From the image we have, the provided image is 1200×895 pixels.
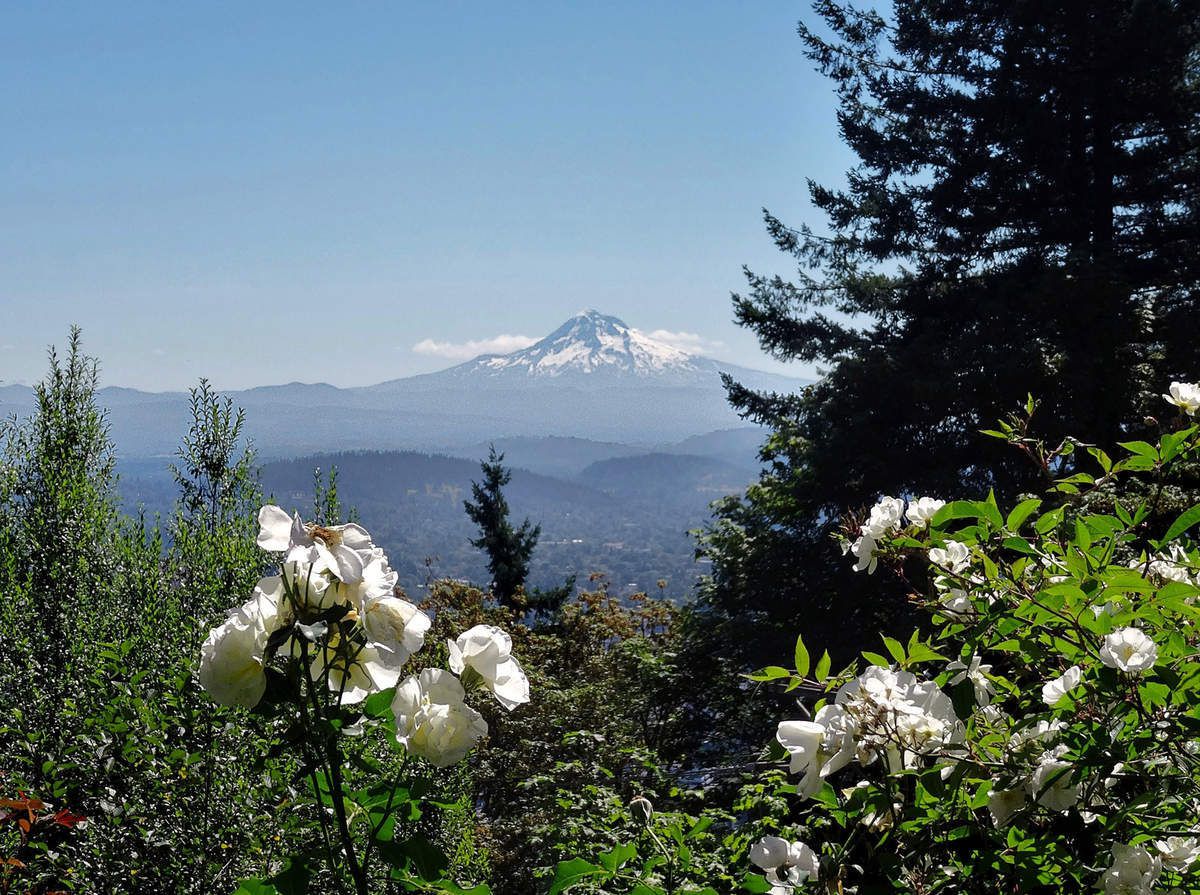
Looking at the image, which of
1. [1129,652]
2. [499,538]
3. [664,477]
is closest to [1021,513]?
[1129,652]

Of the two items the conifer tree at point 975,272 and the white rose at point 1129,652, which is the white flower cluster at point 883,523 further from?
the conifer tree at point 975,272

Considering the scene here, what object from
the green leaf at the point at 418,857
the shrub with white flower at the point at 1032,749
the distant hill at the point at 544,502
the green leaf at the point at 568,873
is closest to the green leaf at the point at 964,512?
the shrub with white flower at the point at 1032,749

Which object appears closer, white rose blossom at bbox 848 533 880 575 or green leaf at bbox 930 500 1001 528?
green leaf at bbox 930 500 1001 528

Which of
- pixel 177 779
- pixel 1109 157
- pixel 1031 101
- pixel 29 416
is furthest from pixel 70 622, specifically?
pixel 1109 157

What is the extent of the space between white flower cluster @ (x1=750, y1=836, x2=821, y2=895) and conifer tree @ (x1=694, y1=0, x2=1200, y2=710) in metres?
6.71

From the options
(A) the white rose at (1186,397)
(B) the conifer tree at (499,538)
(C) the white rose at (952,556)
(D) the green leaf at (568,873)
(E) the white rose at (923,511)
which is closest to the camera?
(D) the green leaf at (568,873)

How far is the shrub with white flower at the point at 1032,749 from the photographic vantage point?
92 cm

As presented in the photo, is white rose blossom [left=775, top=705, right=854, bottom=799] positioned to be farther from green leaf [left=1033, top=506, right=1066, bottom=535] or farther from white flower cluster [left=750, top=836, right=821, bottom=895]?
green leaf [left=1033, top=506, right=1066, bottom=535]

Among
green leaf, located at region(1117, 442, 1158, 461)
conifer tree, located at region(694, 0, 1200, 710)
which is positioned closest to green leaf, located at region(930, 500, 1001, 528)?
green leaf, located at region(1117, 442, 1158, 461)

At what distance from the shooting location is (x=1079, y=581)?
1.01 m

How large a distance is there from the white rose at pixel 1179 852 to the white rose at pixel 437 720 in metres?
0.86

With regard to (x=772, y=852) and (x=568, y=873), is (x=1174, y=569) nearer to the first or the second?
(x=772, y=852)

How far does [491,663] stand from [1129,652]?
74 cm

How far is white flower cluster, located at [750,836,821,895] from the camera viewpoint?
3.43 feet
